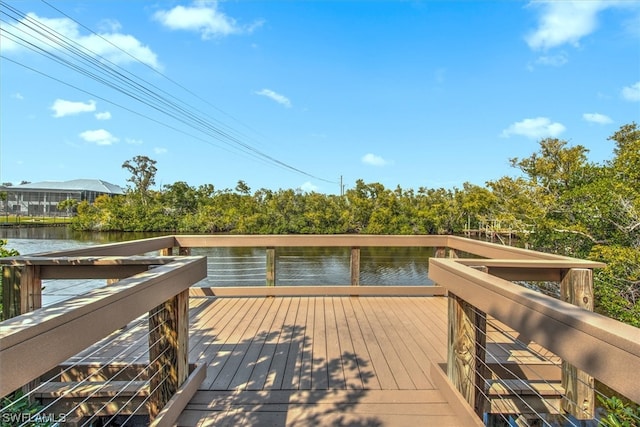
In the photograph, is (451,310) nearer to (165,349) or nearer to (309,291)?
(165,349)

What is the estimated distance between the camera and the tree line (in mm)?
8258

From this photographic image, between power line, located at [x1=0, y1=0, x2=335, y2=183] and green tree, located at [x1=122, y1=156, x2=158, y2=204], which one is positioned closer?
power line, located at [x1=0, y1=0, x2=335, y2=183]

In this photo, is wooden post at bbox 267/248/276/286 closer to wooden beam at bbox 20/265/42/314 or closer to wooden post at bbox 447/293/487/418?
wooden beam at bbox 20/265/42/314

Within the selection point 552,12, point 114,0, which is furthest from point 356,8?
point 114,0

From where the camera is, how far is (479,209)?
85.6ft

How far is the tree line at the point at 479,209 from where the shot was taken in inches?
325

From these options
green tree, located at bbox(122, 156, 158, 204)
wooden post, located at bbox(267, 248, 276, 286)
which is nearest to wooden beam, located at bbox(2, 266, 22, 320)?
wooden post, located at bbox(267, 248, 276, 286)

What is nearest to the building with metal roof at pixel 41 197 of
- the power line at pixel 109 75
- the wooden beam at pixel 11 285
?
the power line at pixel 109 75

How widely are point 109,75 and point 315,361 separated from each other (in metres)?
14.8

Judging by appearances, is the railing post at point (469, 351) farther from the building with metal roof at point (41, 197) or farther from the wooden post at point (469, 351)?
the building with metal roof at point (41, 197)

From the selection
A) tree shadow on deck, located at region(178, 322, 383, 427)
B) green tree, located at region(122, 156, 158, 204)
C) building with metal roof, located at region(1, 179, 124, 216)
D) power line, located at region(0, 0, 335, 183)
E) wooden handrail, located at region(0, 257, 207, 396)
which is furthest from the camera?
building with metal roof, located at region(1, 179, 124, 216)

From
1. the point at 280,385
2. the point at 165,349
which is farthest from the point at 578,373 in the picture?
the point at 165,349

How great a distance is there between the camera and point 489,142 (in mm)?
19625

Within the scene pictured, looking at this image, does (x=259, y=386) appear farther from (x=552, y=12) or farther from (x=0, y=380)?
(x=552, y=12)
